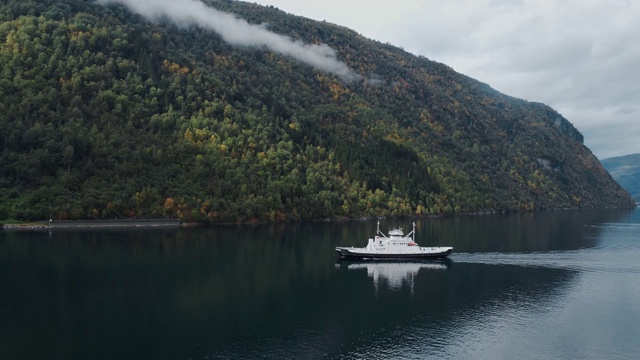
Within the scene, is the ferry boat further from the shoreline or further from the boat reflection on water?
the shoreline

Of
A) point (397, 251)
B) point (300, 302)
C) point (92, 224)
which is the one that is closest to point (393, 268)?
point (397, 251)

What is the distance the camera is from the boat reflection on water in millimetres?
104312

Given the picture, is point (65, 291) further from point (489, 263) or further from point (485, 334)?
point (489, 263)

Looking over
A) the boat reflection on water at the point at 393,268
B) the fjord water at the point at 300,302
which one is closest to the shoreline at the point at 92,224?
the fjord water at the point at 300,302

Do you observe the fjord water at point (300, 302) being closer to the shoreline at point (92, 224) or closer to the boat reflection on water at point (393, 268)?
the boat reflection on water at point (393, 268)

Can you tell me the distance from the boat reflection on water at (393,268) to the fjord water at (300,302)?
494mm

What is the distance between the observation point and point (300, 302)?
271ft

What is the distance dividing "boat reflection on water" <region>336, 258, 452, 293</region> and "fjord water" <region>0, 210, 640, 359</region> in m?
0.49

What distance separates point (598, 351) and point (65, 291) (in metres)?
76.0

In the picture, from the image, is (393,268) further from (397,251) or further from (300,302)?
(300,302)

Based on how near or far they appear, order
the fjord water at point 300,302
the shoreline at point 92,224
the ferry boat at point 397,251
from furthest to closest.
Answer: the shoreline at point 92,224, the ferry boat at point 397,251, the fjord water at point 300,302

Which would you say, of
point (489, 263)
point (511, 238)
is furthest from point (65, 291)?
point (511, 238)

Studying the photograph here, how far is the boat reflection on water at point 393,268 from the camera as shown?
10431 cm

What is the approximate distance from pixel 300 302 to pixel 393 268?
42522 mm
